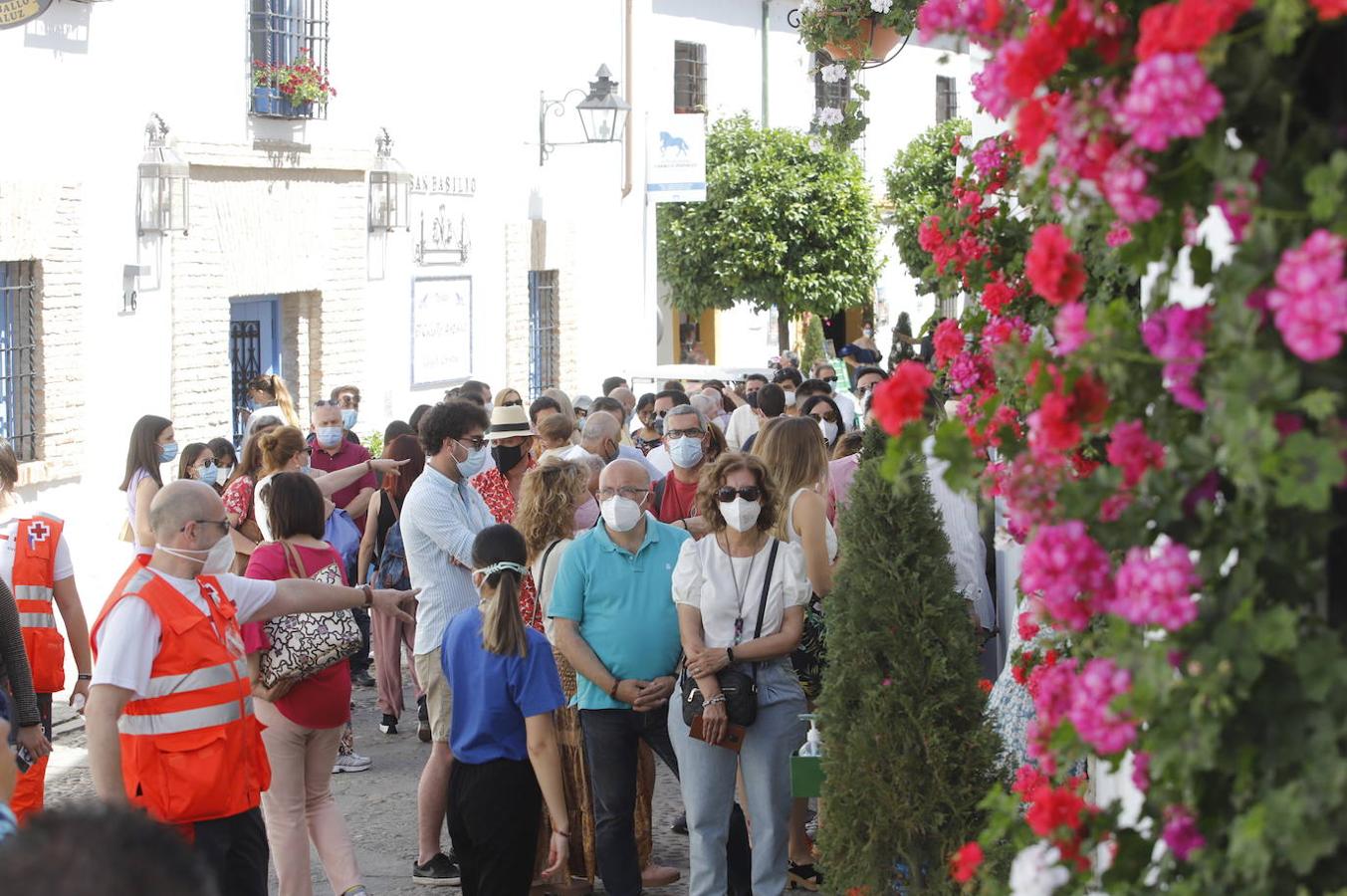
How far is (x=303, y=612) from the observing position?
627cm

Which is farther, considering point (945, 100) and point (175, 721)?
point (945, 100)

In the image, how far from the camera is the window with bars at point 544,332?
23344 millimetres

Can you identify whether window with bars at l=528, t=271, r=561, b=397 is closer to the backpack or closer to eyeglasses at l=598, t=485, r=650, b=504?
the backpack

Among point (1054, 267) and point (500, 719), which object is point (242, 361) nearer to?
point (500, 719)

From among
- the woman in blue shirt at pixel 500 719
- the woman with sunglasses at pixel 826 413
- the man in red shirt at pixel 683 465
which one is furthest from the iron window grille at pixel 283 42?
the woman in blue shirt at pixel 500 719

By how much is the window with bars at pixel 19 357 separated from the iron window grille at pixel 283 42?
370 centimetres

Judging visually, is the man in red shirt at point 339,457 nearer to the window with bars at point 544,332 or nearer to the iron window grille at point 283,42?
the iron window grille at point 283,42

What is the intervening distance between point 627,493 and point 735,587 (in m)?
0.63

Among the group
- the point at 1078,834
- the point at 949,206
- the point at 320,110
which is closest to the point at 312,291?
the point at 320,110

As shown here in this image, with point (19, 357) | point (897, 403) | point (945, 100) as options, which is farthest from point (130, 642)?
point (945, 100)

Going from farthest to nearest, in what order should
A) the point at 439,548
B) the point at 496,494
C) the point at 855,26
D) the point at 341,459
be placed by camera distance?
the point at 341,459, the point at 496,494, the point at 855,26, the point at 439,548

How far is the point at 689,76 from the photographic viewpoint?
1216 inches

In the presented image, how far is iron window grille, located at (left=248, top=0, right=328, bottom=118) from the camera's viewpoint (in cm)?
1684

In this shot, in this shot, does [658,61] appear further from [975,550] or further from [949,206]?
[949,206]
